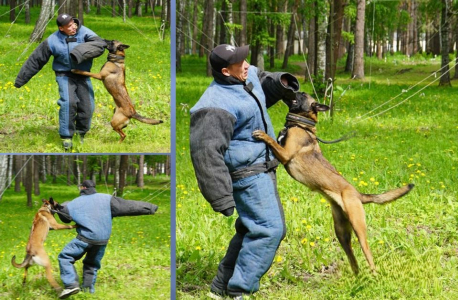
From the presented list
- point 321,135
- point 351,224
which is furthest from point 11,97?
point 321,135

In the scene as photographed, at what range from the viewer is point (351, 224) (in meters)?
4.54

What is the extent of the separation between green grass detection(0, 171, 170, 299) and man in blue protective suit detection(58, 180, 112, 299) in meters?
0.06

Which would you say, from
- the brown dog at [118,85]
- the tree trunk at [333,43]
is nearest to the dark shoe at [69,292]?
the brown dog at [118,85]

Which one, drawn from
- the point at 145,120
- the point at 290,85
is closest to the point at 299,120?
the point at 290,85

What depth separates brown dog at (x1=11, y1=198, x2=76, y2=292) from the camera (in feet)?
13.6

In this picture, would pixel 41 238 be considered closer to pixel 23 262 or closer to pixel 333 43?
pixel 23 262

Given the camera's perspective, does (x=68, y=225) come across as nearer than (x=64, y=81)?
Yes

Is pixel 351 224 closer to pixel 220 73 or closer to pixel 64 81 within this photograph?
pixel 220 73

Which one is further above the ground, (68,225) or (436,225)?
(68,225)

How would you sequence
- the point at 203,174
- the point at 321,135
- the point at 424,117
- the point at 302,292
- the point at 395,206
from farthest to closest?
1. the point at 424,117
2. the point at 321,135
3. the point at 395,206
4. the point at 302,292
5. the point at 203,174

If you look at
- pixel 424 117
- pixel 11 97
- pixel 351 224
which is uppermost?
pixel 11 97

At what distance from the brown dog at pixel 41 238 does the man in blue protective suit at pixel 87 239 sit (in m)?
0.09

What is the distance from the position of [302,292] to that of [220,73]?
74.6 inches

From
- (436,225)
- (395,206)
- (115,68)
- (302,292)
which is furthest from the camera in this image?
(395,206)
